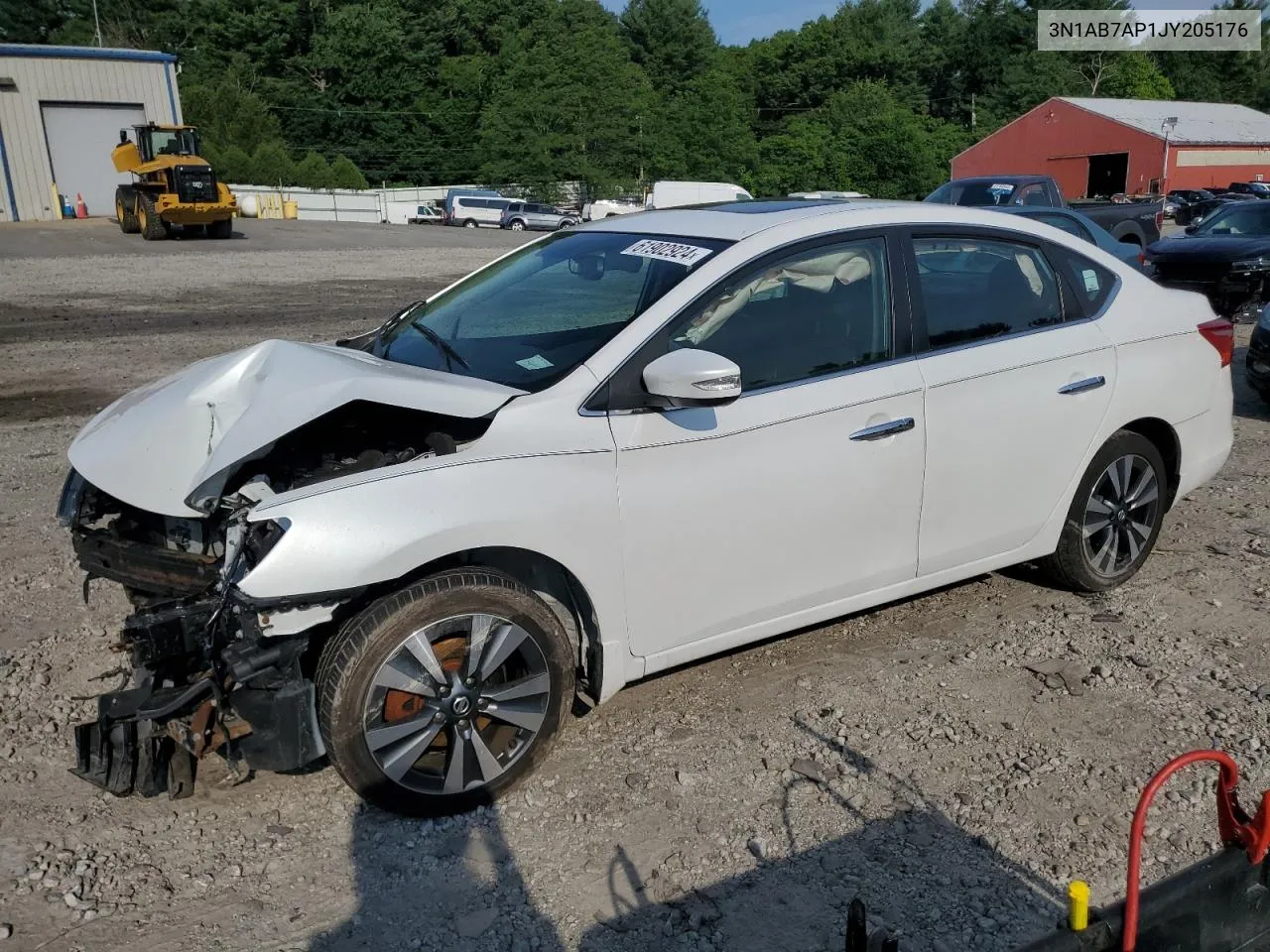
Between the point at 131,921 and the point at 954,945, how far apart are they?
216 cm

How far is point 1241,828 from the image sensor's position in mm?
2281

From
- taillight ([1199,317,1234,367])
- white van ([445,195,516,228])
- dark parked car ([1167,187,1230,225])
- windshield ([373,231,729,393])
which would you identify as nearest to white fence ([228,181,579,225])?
white van ([445,195,516,228])

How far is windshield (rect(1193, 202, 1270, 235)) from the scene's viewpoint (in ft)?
48.1

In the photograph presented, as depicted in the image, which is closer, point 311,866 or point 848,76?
point 311,866

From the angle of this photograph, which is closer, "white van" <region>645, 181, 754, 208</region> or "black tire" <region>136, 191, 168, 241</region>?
"black tire" <region>136, 191, 168, 241</region>

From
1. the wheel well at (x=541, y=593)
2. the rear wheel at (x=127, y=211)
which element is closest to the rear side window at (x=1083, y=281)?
the wheel well at (x=541, y=593)

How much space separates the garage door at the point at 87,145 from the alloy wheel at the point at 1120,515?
43.3 metres

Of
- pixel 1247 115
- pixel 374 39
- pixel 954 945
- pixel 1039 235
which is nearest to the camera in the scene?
pixel 954 945

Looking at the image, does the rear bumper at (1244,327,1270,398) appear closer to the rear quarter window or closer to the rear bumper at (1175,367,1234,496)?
the rear bumper at (1175,367,1234,496)

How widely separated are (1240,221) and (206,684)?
15600mm

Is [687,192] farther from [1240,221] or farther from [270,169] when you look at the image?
[1240,221]

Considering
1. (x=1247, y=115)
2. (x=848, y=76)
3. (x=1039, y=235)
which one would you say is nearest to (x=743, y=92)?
(x=848, y=76)

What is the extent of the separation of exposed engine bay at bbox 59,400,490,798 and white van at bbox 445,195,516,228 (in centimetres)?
4509

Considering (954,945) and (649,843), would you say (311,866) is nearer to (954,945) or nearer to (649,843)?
(649,843)
